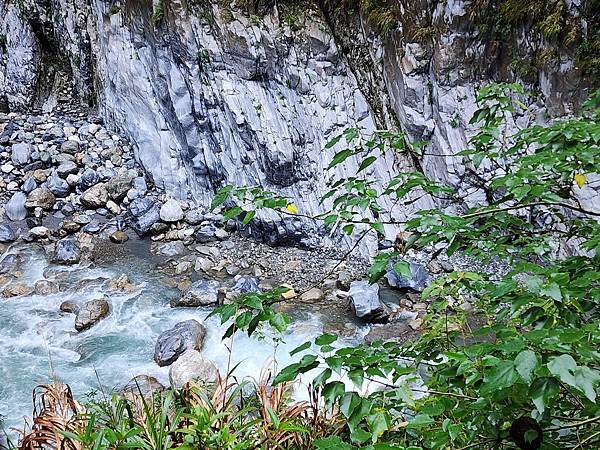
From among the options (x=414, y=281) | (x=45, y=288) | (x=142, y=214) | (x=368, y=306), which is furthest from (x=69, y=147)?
(x=414, y=281)

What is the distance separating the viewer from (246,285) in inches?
212

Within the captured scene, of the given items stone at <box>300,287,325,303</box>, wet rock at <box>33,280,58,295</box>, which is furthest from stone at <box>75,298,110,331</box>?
stone at <box>300,287,325,303</box>

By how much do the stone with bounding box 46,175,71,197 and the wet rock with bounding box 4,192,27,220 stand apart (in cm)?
44

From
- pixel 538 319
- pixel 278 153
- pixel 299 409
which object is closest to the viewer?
pixel 538 319

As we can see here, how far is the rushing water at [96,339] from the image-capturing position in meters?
3.97

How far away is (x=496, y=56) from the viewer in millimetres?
5473

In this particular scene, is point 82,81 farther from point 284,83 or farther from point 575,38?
point 575,38

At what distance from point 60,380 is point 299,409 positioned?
275 centimetres

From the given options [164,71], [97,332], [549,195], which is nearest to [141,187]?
[164,71]

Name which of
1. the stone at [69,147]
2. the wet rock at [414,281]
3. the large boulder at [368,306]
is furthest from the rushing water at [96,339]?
the stone at [69,147]

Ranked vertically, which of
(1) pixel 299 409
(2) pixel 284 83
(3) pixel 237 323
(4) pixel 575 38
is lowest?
(1) pixel 299 409

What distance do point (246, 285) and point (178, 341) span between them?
Result: 1273 mm

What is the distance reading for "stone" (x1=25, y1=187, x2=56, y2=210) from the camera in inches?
271

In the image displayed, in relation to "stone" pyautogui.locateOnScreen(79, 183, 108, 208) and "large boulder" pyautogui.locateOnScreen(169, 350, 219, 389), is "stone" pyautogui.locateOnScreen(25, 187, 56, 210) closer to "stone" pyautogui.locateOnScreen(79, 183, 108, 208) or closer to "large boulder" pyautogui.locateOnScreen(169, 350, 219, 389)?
"stone" pyautogui.locateOnScreen(79, 183, 108, 208)
